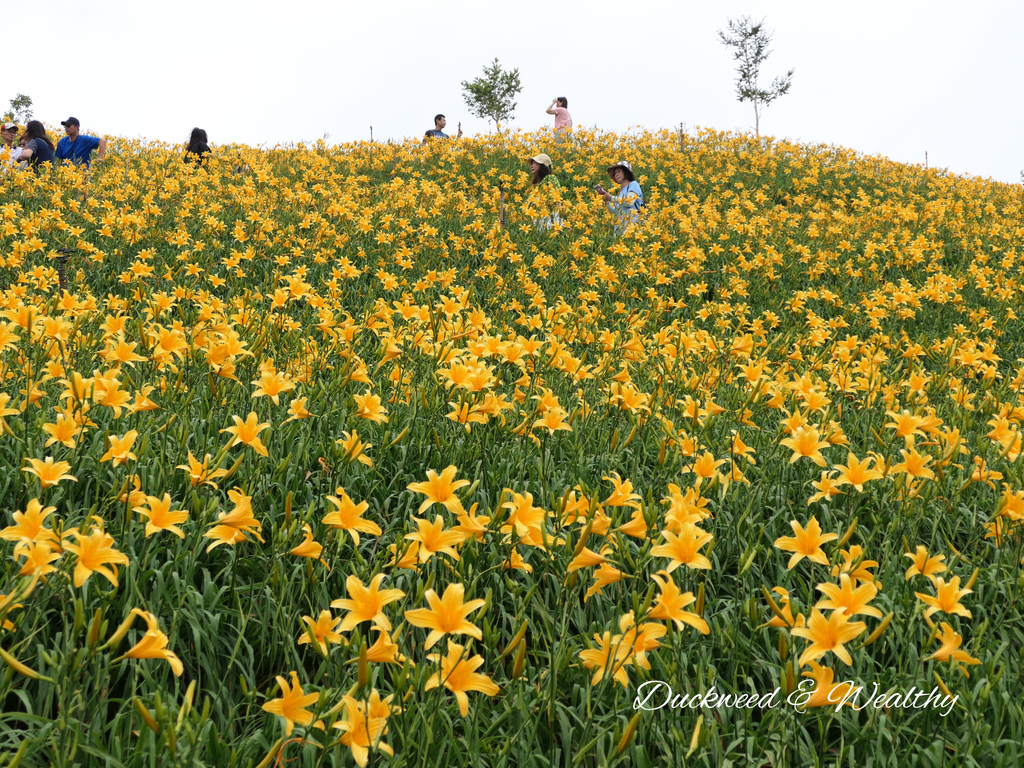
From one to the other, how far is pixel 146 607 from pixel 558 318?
343 cm

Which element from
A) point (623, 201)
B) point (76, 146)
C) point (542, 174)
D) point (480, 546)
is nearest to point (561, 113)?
point (542, 174)

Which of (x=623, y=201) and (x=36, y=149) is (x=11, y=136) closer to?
(x=36, y=149)

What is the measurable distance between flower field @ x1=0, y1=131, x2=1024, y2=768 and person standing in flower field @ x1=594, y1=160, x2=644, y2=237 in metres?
3.92

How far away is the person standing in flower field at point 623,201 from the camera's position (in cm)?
898

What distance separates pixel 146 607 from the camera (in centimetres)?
167

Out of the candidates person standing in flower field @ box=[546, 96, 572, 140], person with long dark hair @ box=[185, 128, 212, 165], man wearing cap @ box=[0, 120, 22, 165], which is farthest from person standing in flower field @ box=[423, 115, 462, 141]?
man wearing cap @ box=[0, 120, 22, 165]

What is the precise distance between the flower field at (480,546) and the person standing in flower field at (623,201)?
3.92m

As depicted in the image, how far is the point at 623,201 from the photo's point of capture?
354 inches

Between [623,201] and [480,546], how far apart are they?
25.2 feet

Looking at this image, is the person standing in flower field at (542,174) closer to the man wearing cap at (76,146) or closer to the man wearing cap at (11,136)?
the man wearing cap at (76,146)

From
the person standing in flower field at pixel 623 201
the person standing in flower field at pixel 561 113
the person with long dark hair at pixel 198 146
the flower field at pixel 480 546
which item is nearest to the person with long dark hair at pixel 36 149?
the person with long dark hair at pixel 198 146

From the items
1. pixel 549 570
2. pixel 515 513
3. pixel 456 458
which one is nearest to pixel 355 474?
pixel 456 458

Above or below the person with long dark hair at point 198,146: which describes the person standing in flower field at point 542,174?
below

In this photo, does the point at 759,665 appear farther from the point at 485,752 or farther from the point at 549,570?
the point at 485,752
